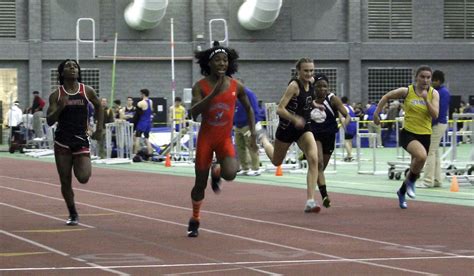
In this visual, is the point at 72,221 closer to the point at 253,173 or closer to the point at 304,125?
the point at 304,125

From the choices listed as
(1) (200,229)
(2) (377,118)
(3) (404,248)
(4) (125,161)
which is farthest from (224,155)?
(4) (125,161)

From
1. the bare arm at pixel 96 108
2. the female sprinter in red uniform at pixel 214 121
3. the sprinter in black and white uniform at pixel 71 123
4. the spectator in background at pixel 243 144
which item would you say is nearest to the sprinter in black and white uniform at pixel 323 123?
the bare arm at pixel 96 108

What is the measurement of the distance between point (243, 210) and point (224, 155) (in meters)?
3.91

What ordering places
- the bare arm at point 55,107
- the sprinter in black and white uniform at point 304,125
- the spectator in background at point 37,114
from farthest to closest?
the spectator in background at point 37,114 → the sprinter in black and white uniform at point 304,125 → the bare arm at point 55,107

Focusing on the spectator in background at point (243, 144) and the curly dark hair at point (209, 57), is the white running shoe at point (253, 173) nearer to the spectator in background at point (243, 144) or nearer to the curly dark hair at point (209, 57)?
the spectator in background at point (243, 144)

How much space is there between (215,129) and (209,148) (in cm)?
22

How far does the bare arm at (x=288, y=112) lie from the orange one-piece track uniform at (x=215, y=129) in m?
2.61

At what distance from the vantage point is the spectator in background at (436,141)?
74.0 ft

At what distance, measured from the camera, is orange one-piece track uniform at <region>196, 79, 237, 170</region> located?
1387 centimetres

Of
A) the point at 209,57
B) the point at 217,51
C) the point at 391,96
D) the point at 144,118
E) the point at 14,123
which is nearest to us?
the point at 217,51

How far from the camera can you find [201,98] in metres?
13.9

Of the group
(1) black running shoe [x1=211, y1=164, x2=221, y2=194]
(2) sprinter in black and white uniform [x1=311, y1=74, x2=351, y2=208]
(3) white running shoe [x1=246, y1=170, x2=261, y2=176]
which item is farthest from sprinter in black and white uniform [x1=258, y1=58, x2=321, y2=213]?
(3) white running shoe [x1=246, y1=170, x2=261, y2=176]

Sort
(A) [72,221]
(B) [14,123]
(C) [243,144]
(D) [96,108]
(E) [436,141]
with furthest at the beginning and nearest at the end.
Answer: (B) [14,123] → (C) [243,144] → (E) [436,141] → (D) [96,108] → (A) [72,221]

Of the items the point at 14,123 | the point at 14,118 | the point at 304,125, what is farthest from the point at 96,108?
the point at 14,118
